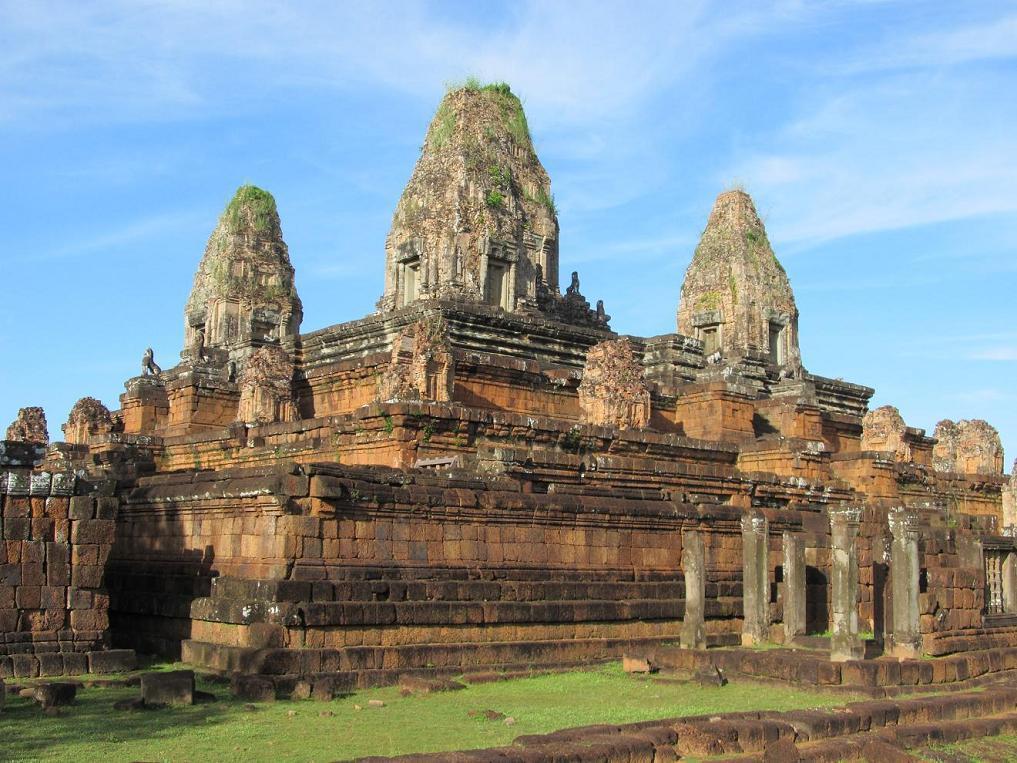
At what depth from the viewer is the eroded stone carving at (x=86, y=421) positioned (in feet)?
98.3

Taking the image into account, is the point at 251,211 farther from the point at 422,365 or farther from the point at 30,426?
the point at 422,365

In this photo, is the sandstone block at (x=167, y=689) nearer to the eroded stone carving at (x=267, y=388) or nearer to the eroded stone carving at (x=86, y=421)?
the eroded stone carving at (x=267, y=388)

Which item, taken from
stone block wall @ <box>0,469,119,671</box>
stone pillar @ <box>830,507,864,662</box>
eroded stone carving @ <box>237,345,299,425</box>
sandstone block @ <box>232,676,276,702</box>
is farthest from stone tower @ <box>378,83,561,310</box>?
sandstone block @ <box>232,676,276,702</box>

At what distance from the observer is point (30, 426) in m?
31.1

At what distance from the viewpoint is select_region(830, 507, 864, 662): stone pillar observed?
43.3 ft

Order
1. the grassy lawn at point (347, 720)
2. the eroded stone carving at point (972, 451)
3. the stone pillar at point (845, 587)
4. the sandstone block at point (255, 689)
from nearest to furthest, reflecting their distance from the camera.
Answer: the grassy lawn at point (347, 720) < the sandstone block at point (255, 689) < the stone pillar at point (845, 587) < the eroded stone carving at point (972, 451)

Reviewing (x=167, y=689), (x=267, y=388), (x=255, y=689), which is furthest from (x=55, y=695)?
(x=267, y=388)

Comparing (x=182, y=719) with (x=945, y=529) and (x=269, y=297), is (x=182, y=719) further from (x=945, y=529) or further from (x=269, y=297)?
(x=269, y=297)

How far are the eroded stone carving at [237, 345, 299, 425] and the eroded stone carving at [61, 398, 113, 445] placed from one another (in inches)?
249

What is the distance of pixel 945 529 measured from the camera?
1551cm

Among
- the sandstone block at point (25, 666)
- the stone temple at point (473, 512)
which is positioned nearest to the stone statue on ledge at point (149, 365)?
the stone temple at point (473, 512)

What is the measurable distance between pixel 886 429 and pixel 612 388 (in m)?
8.98

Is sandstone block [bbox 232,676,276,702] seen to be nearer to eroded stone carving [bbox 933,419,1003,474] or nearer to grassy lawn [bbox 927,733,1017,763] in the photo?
grassy lawn [bbox 927,733,1017,763]

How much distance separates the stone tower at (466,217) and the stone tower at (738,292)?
8846 mm
